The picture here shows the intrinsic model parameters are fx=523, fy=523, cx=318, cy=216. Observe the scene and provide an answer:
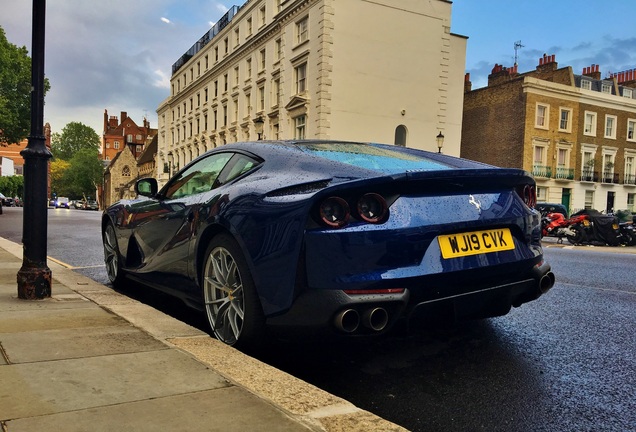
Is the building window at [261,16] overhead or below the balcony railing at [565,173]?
overhead

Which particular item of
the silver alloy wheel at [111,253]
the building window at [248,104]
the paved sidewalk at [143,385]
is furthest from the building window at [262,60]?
the paved sidewalk at [143,385]

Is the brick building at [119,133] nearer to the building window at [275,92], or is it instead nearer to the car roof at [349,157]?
the building window at [275,92]

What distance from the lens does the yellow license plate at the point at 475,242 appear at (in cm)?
279

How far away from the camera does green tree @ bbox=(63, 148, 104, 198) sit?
108 metres

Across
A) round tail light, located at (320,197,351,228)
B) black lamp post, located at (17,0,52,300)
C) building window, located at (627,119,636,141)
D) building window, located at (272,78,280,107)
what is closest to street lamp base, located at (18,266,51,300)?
black lamp post, located at (17,0,52,300)

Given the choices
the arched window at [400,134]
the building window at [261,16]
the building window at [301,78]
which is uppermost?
the building window at [261,16]

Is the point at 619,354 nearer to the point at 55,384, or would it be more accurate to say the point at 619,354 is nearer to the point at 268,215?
the point at 268,215

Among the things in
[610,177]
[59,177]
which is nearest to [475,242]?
[610,177]

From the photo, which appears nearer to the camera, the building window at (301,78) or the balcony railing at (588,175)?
the building window at (301,78)

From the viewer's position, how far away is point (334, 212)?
2.66m

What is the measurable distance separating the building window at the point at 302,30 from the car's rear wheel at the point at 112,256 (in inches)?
1085

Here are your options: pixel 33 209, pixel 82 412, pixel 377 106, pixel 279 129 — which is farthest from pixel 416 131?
pixel 82 412

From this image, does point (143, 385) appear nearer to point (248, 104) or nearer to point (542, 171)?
point (542, 171)

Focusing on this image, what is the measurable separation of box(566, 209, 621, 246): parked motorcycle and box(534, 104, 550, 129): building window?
20.7m
